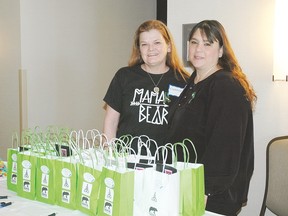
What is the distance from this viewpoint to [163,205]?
3.76ft

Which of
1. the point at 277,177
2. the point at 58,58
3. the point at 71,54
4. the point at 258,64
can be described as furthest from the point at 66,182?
→ the point at 71,54

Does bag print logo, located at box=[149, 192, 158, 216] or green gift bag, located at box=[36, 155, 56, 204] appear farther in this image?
green gift bag, located at box=[36, 155, 56, 204]

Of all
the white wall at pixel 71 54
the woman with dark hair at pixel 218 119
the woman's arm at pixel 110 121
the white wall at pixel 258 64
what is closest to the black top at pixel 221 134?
the woman with dark hair at pixel 218 119

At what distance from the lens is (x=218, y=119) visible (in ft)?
4.50

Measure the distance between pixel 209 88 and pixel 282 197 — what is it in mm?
992

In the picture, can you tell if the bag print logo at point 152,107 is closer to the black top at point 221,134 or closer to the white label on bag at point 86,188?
the black top at point 221,134

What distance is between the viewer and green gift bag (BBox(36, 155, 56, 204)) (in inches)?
52.9

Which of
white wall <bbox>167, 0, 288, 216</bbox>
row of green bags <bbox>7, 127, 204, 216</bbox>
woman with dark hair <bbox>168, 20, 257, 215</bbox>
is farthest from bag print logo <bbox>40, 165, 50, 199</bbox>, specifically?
white wall <bbox>167, 0, 288, 216</bbox>

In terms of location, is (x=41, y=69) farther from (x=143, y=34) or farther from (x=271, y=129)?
(x=271, y=129)

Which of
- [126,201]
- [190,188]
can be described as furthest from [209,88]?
[126,201]

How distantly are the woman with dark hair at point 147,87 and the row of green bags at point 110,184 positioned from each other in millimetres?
553

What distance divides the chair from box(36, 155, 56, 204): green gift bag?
1.33 metres

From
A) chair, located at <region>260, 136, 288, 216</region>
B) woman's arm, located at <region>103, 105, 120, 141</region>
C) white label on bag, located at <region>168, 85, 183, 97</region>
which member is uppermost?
white label on bag, located at <region>168, 85, 183, 97</region>

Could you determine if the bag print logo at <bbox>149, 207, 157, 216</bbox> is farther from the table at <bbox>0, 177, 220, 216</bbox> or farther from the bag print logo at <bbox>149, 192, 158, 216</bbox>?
the table at <bbox>0, 177, 220, 216</bbox>
